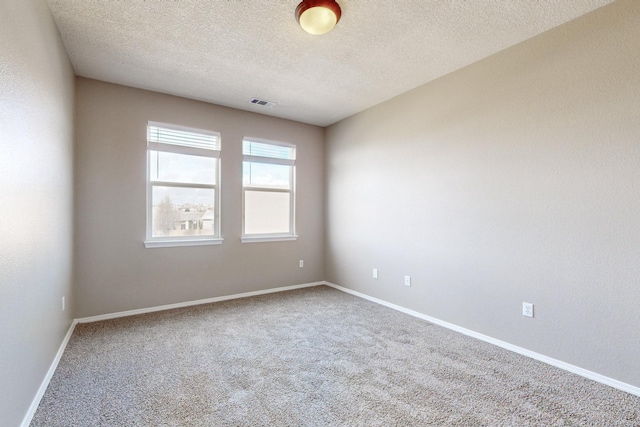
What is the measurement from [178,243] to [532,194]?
3.85 m

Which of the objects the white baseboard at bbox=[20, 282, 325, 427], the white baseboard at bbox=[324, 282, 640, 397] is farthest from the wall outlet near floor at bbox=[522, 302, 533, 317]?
the white baseboard at bbox=[20, 282, 325, 427]

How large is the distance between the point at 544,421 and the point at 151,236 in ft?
13.2

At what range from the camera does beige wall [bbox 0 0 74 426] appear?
1453 millimetres

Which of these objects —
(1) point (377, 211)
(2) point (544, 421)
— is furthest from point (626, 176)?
(1) point (377, 211)

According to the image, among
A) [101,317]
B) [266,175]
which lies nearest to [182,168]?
[266,175]

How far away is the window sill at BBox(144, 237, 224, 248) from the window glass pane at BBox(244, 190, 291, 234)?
493 mm

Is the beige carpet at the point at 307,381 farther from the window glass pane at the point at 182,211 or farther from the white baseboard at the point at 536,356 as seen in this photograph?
the window glass pane at the point at 182,211

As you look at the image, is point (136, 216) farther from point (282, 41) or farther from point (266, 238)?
point (282, 41)

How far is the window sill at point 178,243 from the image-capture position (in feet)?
12.1

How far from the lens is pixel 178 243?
3846mm

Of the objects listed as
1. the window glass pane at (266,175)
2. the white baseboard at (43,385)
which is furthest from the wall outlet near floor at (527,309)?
the white baseboard at (43,385)

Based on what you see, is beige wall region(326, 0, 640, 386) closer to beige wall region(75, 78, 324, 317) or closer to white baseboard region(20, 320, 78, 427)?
beige wall region(75, 78, 324, 317)

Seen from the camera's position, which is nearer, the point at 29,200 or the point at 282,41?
the point at 29,200

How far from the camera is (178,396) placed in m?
2.00
